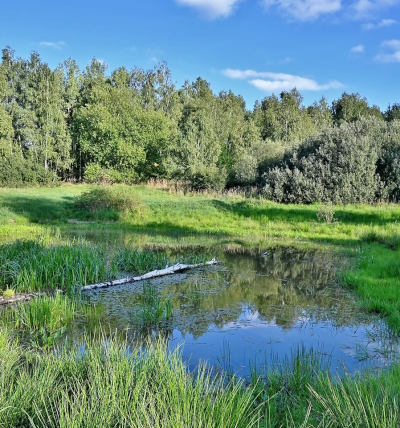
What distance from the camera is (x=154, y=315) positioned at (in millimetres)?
6789

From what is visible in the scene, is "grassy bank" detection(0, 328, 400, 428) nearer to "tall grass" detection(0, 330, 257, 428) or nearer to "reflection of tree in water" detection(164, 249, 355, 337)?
"tall grass" detection(0, 330, 257, 428)

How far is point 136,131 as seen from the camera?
45344 millimetres

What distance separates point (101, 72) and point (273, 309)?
180ft

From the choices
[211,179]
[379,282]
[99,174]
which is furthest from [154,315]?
[99,174]

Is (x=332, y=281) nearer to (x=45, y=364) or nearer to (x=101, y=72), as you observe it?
(x=45, y=364)

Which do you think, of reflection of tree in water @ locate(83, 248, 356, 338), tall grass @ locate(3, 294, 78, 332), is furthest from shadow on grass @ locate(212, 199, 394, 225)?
tall grass @ locate(3, 294, 78, 332)

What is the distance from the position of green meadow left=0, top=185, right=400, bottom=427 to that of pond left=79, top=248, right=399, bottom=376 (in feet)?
1.04

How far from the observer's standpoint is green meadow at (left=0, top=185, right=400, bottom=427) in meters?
3.15

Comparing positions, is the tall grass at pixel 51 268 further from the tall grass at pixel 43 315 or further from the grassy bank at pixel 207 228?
the tall grass at pixel 43 315

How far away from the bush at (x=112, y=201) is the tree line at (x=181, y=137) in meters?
9.73

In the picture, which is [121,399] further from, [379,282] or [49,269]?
[379,282]

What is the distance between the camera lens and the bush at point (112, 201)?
73.9 feet

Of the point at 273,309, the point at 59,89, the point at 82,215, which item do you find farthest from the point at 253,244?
the point at 59,89

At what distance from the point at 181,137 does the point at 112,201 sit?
20417 mm
